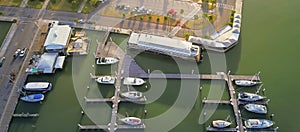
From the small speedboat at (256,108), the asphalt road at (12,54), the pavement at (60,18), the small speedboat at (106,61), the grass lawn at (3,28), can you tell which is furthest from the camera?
the grass lawn at (3,28)

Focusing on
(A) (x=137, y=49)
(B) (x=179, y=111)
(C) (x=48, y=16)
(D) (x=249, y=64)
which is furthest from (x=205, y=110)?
(C) (x=48, y=16)

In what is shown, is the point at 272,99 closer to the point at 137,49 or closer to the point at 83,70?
the point at 137,49

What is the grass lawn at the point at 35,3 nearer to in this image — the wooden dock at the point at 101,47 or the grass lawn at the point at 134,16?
the grass lawn at the point at 134,16

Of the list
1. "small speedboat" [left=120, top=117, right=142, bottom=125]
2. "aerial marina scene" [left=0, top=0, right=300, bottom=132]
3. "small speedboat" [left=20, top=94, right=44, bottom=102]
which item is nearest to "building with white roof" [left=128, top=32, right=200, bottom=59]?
"aerial marina scene" [left=0, top=0, right=300, bottom=132]

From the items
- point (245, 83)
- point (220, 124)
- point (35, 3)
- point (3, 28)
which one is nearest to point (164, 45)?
point (245, 83)

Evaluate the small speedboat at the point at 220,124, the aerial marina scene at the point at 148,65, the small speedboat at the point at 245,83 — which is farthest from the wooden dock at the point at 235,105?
the small speedboat at the point at 220,124

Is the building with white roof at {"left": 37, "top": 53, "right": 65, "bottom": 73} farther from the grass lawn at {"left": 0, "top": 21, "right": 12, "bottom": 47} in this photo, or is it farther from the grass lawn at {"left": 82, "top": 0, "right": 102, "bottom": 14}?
the grass lawn at {"left": 82, "top": 0, "right": 102, "bottom": 14}
